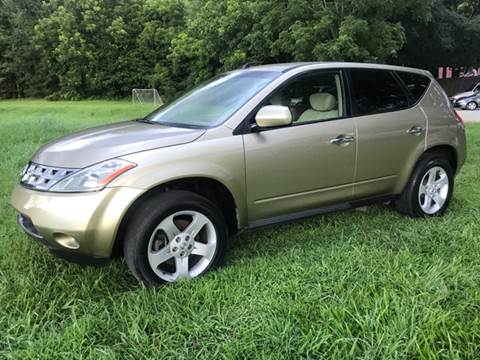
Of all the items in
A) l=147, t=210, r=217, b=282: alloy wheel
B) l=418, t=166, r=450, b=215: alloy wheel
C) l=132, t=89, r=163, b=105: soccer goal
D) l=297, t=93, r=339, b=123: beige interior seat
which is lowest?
l=132, t=89, r=163, b=105: soccer goal

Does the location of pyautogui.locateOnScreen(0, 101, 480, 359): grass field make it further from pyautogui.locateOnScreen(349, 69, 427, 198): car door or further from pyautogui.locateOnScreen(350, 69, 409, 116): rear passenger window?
pyautogui.locateOnScreen(350, 69, 409, 116): rear passenger window

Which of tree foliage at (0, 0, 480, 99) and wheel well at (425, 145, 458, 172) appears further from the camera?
tree foliage at (0, 0, 480, 99)

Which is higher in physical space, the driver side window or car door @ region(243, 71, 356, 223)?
the driver side window

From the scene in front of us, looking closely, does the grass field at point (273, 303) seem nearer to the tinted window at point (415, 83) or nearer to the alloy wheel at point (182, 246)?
the alloy wheel at point (182, 246)

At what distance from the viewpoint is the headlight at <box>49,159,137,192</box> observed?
316cm

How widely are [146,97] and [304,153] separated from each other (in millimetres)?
29455

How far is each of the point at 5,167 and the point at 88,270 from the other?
4.27 meters

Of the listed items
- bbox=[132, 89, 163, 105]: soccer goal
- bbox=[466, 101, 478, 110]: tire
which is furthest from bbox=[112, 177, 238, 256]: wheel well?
bbox=[132, 89, 163, 105]: soccer goal

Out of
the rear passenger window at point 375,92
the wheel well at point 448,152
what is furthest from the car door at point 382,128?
the wheel well at point 448,152

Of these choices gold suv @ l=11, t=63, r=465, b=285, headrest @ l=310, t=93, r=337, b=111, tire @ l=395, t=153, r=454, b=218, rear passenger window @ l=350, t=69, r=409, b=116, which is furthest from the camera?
tire @ l=395, t=153, r=454, b=218

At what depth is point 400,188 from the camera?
4.73m

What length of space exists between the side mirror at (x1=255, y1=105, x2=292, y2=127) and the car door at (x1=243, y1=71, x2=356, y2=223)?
119 mm

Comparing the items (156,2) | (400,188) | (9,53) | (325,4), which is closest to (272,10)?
(325,4)

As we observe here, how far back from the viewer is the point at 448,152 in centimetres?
510
